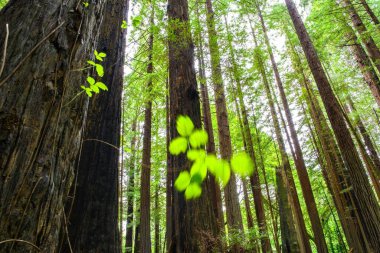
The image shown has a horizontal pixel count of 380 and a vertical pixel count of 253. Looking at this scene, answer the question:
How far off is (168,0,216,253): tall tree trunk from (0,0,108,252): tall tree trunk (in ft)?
6.81

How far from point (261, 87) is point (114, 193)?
9182 mm

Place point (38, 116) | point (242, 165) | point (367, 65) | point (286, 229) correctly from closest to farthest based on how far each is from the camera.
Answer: point (38, 116) → point (242, 165) → point (286, 229) → point (367, 65)

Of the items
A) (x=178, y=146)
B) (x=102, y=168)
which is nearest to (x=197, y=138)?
(x=178, y=146)

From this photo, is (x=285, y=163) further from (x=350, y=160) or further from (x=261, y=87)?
(x=350, y=160)

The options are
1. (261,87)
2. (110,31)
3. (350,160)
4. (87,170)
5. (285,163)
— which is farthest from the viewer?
(261,87)

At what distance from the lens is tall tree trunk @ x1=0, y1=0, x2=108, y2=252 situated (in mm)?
759

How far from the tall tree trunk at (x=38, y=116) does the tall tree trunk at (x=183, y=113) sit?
208 centimetres

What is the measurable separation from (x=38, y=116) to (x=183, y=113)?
2.51 meters

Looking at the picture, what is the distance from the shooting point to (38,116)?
854 mm

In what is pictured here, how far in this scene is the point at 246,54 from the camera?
7527mm

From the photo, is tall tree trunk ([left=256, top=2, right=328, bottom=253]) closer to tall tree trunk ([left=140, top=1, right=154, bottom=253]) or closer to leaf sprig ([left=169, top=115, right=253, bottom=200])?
tall tree trunk ([left=140, top=1, right=154, bottom=253])

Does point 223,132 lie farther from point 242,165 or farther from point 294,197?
point 242,165

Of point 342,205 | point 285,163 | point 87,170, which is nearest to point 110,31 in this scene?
point 87,170

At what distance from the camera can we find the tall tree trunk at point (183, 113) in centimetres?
286
